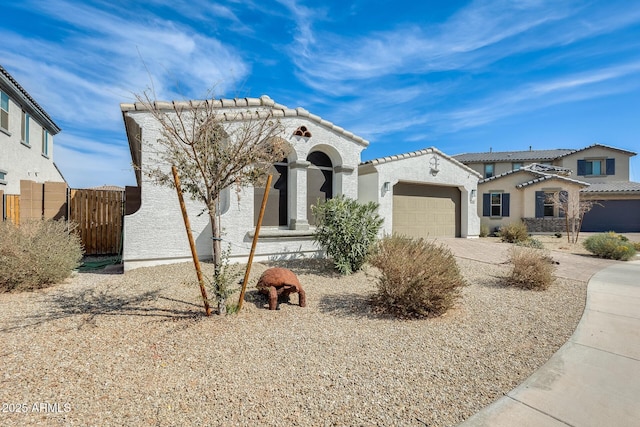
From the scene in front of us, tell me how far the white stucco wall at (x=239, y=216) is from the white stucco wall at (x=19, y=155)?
7.98 meters

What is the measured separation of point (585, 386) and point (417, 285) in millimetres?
2163

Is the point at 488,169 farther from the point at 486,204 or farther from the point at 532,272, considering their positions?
the point at 532,272

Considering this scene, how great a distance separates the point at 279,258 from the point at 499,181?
18.3 metres

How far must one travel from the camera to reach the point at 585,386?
10.3 ft

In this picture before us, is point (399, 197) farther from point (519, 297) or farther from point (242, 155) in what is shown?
point (242, 155)

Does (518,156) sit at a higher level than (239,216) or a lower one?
higher

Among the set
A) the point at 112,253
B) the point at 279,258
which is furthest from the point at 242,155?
the point at 112,253

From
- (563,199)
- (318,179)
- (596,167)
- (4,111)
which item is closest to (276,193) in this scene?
(318,179)

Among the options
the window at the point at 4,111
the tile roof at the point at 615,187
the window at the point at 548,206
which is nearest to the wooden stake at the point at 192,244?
the window at the point at 4,111

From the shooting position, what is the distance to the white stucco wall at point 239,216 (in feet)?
25.9

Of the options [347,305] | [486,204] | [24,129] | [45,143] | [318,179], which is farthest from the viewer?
[486,204]

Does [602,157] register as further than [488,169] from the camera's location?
No

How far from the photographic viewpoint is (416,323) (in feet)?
15.4

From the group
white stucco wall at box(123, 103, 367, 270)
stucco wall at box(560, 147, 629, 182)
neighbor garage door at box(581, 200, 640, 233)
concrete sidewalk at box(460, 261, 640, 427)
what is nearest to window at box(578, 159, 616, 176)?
stucco wall at box(560, 147, 629, 182)
